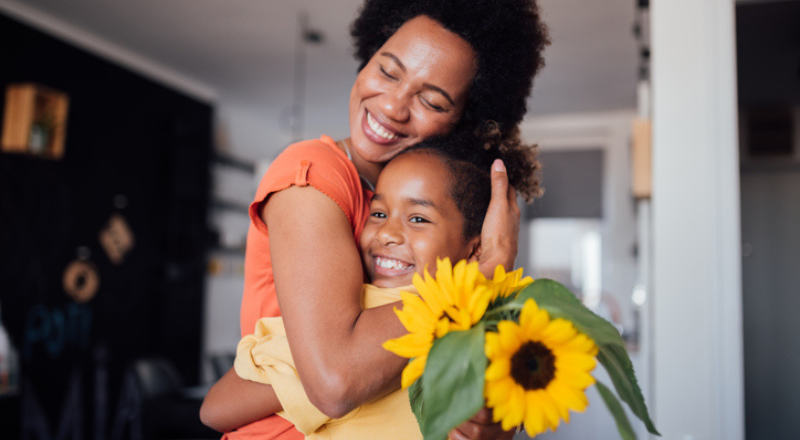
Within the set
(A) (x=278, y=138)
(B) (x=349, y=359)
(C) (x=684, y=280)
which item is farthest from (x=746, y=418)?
(A) (x=278, y=138)

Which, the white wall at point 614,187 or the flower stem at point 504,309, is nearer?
the flower stem at point 504,309

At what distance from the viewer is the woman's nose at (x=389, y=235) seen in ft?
3.08

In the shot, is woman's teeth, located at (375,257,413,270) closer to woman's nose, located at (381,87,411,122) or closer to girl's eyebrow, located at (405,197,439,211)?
girl's eyebrow, located at (405,197,439,211)

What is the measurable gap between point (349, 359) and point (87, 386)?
409 centimetres

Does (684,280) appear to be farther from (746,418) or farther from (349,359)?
(349,359)

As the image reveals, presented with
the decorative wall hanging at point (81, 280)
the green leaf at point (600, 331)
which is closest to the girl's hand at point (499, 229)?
the green leaf at point (600, 331)

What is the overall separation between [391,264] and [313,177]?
0.22 meters

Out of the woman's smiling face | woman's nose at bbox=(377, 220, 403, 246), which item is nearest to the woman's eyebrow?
the woman's smiling face

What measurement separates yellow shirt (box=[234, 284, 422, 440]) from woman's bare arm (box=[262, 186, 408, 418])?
0.25ft

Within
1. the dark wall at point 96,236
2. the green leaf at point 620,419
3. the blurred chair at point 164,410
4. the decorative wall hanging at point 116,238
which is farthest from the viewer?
the decorative wall hanging at point 116,238

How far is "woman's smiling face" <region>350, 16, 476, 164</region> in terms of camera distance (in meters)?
0.99

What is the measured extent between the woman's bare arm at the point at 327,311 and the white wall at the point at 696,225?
94 centimetres

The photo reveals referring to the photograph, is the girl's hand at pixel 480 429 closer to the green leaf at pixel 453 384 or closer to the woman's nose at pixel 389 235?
the green leaf at pixel 453 384

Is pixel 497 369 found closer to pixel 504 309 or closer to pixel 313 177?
pixel 504 309
